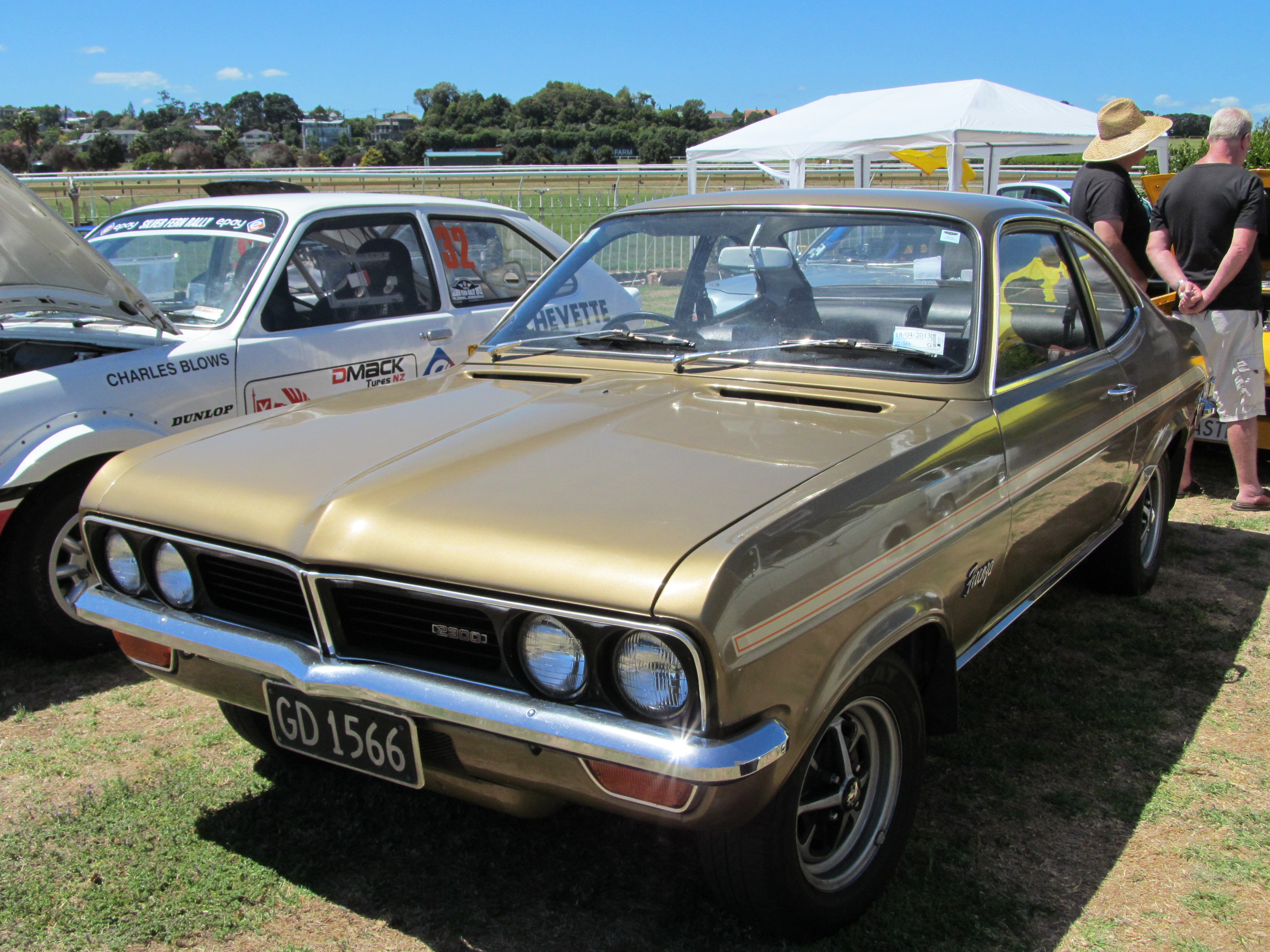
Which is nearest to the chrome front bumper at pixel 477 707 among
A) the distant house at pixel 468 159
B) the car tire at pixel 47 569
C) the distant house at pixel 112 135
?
the car tire at pixel 47 569

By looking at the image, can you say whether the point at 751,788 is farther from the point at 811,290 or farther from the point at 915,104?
the point at 915,104

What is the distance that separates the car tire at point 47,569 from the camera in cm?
366

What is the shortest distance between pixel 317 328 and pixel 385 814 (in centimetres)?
264

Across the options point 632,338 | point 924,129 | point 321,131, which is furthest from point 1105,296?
point 321,131

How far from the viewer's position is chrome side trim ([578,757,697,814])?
1762 mm

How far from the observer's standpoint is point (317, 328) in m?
4.69

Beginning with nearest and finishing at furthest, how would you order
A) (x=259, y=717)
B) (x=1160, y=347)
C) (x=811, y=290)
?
(x=259, y=717), (x=811, y=290), (x=1160, y=347)

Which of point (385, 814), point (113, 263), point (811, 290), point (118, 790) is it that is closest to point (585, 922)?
point (385, 814)

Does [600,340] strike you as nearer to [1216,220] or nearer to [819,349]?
[819,349]

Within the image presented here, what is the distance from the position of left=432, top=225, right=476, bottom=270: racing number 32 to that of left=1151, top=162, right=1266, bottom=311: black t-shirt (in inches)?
154

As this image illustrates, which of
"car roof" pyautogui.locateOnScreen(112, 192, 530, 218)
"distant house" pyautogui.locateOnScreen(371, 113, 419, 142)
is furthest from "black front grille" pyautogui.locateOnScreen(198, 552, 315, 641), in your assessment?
"distant house" pyautogui.locateOnScreen(371, 113, 419, 142)

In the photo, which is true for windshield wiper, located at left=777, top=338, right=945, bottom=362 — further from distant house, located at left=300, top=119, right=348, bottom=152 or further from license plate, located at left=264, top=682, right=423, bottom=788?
distant house, located at left=300, top=119, right=348, bottom=152

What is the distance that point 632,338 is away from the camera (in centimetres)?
323

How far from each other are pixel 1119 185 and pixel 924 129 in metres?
7.52
